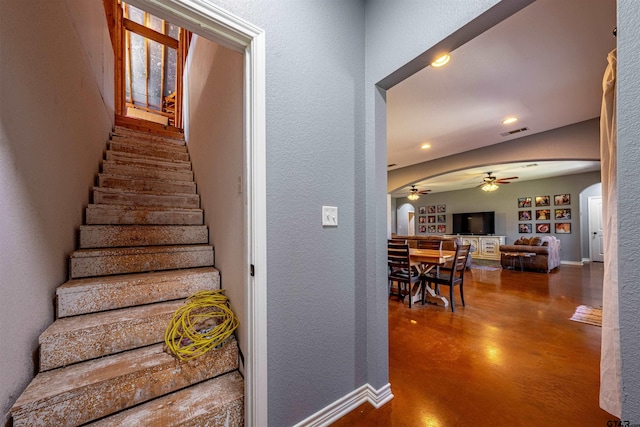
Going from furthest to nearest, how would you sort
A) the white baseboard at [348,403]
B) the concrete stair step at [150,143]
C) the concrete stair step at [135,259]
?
the concrete stair step at [150,143] → the concrete stair step at [135,259] → the white baseboard at [348,403]

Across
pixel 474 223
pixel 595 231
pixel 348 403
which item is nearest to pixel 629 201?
pixel 348 403

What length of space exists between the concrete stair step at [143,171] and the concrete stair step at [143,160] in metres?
0.05

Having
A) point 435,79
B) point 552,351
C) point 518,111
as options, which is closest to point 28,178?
point 435,79

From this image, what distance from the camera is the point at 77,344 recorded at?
127 cm

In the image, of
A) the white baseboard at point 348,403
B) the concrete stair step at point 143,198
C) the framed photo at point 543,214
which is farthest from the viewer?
the framed photo at point 543,214

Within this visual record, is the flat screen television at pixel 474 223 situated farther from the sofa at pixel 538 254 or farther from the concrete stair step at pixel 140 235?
the concrete stair step at pixel 140 235

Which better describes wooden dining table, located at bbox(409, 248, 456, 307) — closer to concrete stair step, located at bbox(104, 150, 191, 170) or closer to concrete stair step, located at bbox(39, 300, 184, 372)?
concrete stair step, located at bbox(39, 300, 184, 372)

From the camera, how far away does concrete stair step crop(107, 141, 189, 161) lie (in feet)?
10.2

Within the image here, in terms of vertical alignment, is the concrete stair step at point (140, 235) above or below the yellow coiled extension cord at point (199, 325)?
above

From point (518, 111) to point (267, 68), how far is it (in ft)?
11.7

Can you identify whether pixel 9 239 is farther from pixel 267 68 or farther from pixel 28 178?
pixel 267 68

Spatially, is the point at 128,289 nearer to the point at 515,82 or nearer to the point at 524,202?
the point at 515,82

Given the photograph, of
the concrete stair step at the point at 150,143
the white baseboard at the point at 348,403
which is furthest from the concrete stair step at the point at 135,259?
the concrete stair step at the point at 150,143

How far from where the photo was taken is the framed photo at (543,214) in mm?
7961
